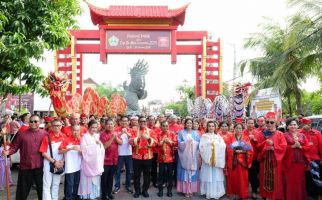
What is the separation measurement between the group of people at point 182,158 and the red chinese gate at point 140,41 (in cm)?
1189

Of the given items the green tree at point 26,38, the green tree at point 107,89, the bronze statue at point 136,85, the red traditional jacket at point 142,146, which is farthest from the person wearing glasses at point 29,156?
the green tree at point 107,89

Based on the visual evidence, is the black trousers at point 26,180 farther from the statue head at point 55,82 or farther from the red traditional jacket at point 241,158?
the red traditional jacket at point 241,158

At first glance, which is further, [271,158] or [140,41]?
[140,41]

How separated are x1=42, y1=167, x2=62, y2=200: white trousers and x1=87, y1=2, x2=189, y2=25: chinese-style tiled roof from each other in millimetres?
14667

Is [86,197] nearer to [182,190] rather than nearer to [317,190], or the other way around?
[182,190]

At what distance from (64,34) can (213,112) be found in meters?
9.02

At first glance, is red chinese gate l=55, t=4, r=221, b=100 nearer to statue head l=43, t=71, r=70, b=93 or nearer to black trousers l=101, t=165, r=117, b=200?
statue head l=43, t=71, r=70, b=93

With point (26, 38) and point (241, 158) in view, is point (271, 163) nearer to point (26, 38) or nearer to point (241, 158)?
point (241, 158)

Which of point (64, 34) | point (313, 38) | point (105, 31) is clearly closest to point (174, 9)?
point (105, 31)

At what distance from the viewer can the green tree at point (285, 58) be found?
880 cm

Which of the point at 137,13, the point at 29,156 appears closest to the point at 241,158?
the point at 29,156

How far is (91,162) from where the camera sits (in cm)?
581

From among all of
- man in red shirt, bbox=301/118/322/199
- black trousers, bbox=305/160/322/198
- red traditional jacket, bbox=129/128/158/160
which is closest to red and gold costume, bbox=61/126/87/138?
red traditional jacket, bbox=129/128/158/160

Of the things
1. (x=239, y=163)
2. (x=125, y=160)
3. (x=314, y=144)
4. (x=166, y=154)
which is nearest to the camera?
(x=314, y=144)
